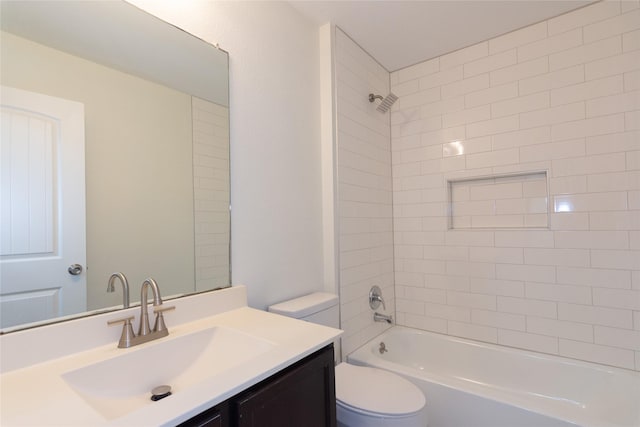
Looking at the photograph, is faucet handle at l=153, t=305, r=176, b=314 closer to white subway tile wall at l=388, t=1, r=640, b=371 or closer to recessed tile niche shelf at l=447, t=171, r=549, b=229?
white subway tile wall at l=388, t=1, r=640, b=371

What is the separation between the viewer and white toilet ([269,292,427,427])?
1405 millimetres

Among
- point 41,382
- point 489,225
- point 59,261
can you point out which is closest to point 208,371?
point 41,382

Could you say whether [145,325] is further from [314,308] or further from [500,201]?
[500,201]

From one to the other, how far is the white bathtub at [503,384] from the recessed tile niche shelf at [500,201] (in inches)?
34.5

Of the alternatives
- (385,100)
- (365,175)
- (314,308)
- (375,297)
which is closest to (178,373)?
(314,308)

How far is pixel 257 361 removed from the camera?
0.92 meters

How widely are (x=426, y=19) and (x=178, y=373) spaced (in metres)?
2.35

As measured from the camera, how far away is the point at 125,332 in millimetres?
1049

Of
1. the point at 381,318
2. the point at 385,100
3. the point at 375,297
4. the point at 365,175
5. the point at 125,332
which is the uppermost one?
the point at 385,100

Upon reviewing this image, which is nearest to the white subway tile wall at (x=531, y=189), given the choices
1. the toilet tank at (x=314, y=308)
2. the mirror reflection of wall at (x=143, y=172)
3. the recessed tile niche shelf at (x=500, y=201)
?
the recessed tile niche shelf at (x=500, y=201)

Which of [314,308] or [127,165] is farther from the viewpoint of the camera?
[314,308]

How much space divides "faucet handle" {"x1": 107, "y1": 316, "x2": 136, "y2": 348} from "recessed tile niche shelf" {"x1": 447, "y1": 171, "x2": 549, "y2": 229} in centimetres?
219

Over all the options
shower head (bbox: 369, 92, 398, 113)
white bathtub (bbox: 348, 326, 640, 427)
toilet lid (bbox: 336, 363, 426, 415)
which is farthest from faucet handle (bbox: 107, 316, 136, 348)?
shower head (bbox: 369, 92, 398, 113)

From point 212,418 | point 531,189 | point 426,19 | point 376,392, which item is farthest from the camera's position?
point 531,189
